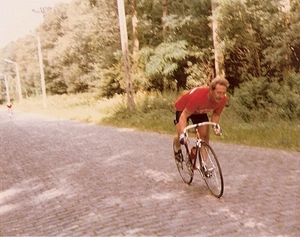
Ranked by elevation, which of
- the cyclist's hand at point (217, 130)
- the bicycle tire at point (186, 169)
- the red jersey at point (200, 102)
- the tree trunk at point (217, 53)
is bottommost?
the bicycle tire at point (186, 169)

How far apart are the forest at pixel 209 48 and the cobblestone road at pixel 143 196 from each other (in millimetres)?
6105

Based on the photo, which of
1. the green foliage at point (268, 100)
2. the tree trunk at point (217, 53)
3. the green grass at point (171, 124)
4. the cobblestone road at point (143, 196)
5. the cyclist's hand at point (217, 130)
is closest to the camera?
the cobblestone road at point (143, 196)

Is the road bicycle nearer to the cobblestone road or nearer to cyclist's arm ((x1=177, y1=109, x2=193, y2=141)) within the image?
cyclist's arm ((x1=177, y1=109, x2=193, y2=141))

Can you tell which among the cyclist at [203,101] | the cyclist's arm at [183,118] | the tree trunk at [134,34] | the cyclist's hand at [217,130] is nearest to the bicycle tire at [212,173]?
the cyclist's hand at [217,130]

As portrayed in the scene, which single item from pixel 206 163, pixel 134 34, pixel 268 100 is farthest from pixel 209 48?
pixel 206 163

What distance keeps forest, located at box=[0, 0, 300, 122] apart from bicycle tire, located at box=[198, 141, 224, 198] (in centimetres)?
821

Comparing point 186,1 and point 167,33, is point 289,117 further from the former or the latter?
point 167,33

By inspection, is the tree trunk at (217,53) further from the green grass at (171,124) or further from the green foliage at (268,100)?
the green foliage at (268,100)

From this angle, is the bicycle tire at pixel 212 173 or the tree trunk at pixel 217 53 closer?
the bicycle tire at pixel 212 173

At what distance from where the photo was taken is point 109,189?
281 inches

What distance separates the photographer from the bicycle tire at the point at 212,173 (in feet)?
20.0

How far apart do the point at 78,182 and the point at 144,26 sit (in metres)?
23.6

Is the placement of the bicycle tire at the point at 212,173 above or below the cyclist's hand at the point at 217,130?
below

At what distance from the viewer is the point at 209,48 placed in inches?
1046
